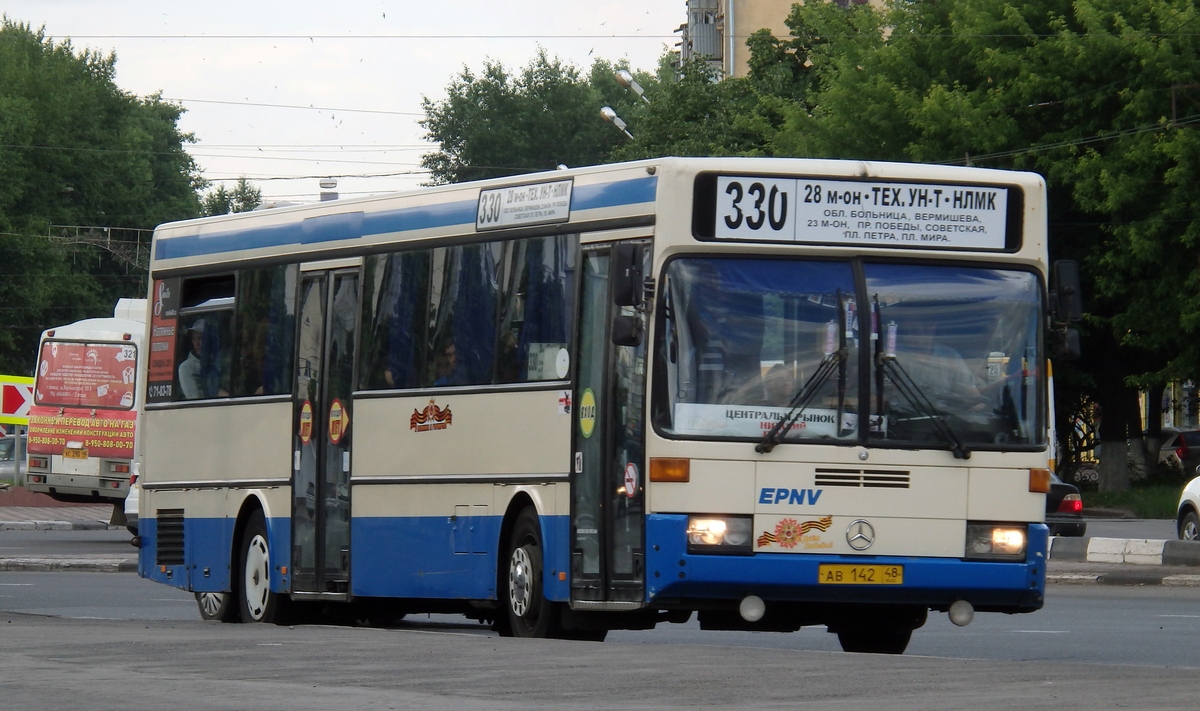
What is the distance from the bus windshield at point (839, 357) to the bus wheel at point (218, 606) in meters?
5.83

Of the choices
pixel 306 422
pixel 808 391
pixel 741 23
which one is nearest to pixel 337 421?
pixel 306 422

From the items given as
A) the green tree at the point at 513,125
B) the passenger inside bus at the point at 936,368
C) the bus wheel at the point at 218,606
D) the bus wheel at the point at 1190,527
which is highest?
the green tree at the point at 513,125

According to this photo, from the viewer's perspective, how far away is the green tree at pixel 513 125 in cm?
9725

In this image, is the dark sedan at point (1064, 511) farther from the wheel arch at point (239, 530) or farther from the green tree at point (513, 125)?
the green tree at point (513, 125)

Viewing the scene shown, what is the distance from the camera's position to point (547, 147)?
327 feet

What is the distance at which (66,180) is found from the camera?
83250 millimetres

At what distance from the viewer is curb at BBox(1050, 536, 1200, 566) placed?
24.4 metres

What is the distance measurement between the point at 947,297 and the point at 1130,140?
2913 centimetres

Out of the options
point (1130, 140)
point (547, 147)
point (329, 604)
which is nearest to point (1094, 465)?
point (1130, 140)

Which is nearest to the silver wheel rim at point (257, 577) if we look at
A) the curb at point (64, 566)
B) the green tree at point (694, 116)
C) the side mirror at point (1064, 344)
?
the side mirror at point (1064, 344)

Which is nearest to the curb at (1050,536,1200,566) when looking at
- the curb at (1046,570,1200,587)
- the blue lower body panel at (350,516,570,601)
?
the curb at (1046,570,1200,587)

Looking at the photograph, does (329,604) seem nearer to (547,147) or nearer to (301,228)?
(301,228)

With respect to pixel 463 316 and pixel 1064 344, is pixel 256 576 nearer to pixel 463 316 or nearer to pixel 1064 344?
pixel 463 316

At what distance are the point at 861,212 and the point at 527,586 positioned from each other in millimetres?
2990
